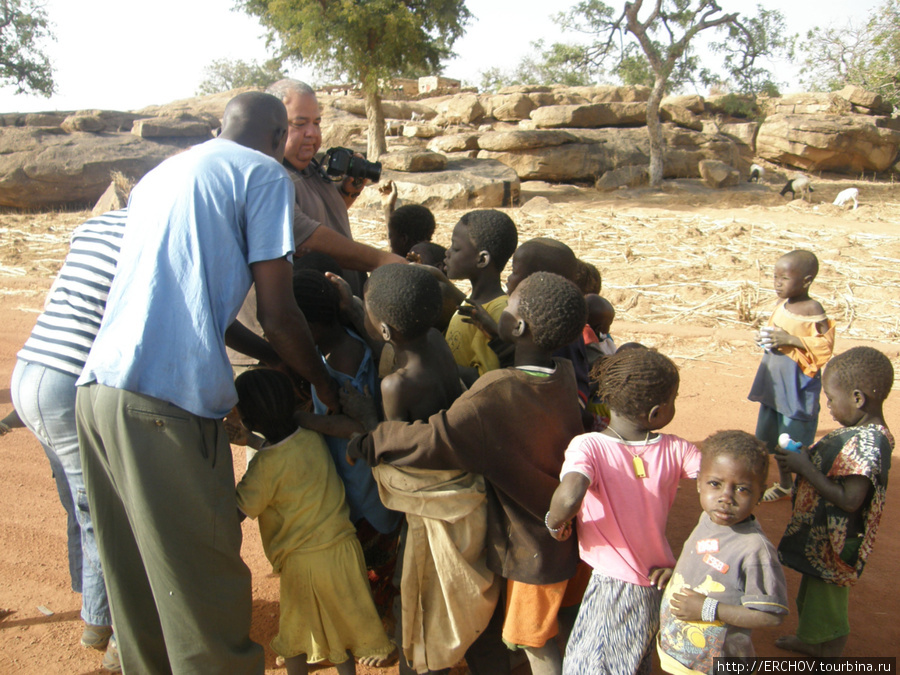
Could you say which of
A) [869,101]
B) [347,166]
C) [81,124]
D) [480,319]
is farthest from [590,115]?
[480,319]

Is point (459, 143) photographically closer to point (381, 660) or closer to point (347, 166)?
point (347, 166)

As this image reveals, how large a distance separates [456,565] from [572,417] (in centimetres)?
59

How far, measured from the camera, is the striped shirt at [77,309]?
2193mm

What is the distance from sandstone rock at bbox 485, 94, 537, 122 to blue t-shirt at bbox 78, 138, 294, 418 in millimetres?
18685

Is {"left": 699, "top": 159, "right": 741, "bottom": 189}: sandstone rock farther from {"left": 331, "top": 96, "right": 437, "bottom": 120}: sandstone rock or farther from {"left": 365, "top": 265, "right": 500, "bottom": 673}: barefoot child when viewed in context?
{"left": 365, "top": 265, "right": 500, "bottom": 673}: barefoot child

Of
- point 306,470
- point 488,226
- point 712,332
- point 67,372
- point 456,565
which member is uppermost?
point 488,226

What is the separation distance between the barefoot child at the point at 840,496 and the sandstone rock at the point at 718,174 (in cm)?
1498

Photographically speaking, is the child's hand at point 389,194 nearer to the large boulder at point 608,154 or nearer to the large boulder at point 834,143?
the large boulder at point 608,154

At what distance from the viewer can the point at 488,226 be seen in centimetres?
284

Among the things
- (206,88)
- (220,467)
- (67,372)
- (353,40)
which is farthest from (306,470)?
(206,88)

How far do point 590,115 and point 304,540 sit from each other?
17739mm

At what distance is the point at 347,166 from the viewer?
3.34 metres

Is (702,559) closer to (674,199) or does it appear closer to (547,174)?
(674,199)

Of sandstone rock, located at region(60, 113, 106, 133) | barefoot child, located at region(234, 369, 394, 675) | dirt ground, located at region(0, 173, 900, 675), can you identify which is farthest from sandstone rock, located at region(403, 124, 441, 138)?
barefoot child, located at region(234, 369, 394, 675)
